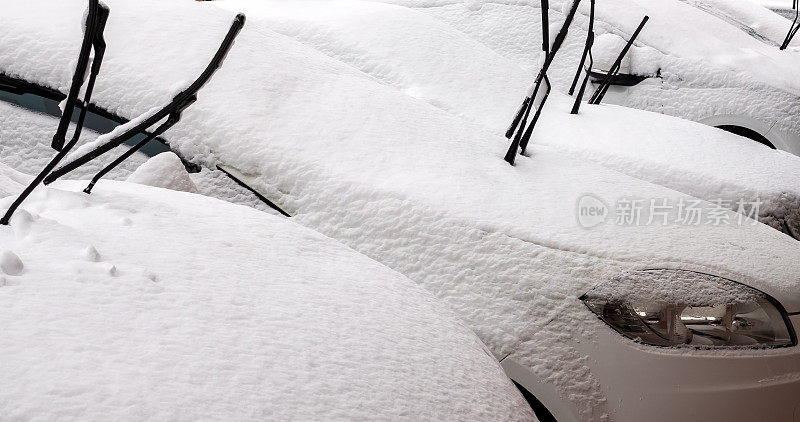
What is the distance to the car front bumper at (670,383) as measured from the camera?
1722 mm

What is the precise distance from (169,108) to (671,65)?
12.9 ft

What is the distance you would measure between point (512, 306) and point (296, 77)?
3.26 ft

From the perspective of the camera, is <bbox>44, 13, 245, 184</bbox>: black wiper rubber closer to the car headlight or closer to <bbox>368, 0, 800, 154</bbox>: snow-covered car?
the car headlight

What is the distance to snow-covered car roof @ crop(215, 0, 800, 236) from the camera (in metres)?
2.89

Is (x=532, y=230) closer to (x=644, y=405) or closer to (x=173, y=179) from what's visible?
(x=644, y=405)

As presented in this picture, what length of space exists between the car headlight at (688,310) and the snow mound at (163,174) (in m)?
0.96

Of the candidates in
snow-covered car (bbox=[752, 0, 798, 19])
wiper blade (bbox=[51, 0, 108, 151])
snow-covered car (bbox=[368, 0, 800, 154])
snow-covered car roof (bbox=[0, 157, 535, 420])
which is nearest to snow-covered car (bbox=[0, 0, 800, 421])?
snow-covered car roof (bbox=[0, 157, 535, 420])

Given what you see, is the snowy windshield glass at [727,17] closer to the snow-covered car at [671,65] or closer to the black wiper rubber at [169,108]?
the snow-covered car at [671,65]

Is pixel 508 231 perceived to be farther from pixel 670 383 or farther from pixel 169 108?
pixel 169 108

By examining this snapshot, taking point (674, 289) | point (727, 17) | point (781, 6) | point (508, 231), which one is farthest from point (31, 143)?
point (781, 6)

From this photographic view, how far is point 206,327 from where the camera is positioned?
2.88 ft

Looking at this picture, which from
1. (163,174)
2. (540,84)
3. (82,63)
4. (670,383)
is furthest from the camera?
(540,84)

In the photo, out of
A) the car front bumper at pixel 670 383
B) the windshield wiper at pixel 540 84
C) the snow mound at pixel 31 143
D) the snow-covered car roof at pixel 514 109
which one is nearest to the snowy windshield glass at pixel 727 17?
the snow-covered car roof at pixel 514 109

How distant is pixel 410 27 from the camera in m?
3.29
